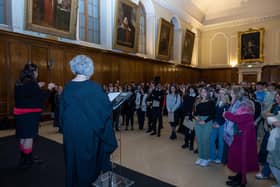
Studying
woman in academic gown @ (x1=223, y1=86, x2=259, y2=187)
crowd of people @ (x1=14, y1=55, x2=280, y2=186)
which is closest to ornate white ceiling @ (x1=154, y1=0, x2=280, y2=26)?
crowd of people @ (x1=14, y1=55, x2=280, y2=186)

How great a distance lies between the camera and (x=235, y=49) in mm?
18484

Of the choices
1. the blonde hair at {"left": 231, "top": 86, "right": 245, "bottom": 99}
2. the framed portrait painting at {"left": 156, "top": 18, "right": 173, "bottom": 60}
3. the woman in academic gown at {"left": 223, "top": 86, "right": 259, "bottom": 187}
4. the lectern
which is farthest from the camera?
the framed portrait painting at {"left": 156, "top": 18, "right": 173, "bottom": 60}

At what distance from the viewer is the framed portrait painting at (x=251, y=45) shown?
17128 mm

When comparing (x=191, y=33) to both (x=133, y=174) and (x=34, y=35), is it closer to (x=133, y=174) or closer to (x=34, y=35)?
(x=34, y=35)

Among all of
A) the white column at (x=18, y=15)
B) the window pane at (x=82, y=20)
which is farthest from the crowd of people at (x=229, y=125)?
the window pane at (x=82, y=20)

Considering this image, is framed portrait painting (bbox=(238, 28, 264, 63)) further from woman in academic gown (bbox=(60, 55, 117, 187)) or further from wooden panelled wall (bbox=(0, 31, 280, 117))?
woman in academic gown (bbox=(60, 55, 117, 187))

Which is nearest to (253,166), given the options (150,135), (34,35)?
(150,135)

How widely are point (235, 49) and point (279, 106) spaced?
17202mm

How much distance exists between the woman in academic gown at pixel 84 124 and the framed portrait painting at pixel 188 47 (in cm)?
1643

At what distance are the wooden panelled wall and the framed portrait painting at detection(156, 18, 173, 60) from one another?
0.75 meters

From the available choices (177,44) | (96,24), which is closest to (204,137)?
(96,24)

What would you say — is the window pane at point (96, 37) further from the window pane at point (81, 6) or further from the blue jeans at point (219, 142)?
the blue jeans at point (219, 142)

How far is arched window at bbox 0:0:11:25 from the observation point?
285 inches

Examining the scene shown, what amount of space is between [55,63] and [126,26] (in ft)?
15.6
